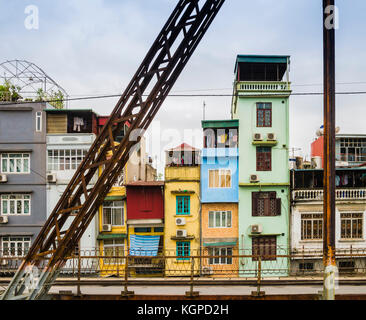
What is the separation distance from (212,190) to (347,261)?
11.4 meters

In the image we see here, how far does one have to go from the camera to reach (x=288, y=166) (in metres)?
21.4

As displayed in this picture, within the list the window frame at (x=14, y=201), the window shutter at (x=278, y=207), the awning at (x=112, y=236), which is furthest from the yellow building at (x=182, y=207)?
the window frame at (x=14, y=201)

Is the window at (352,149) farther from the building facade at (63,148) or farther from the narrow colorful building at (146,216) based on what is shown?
the building facade at (63,148)

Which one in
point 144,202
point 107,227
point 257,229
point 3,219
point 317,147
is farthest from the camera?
point 317,147

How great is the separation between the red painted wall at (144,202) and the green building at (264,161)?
627 cm

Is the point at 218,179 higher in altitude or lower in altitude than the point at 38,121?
lower

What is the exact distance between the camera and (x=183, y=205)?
70.1ft

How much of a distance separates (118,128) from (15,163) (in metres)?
18.3

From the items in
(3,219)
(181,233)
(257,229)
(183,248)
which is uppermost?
(3,219)

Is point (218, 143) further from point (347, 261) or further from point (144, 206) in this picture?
point (347, 261)

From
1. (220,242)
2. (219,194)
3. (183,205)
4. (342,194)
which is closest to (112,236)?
(183,205)

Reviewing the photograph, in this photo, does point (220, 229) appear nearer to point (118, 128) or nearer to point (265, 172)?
point (265, 172)

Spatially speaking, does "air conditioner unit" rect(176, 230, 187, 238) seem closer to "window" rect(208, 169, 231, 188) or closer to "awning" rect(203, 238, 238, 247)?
"awning" rect(203, 238, 238, 247)
